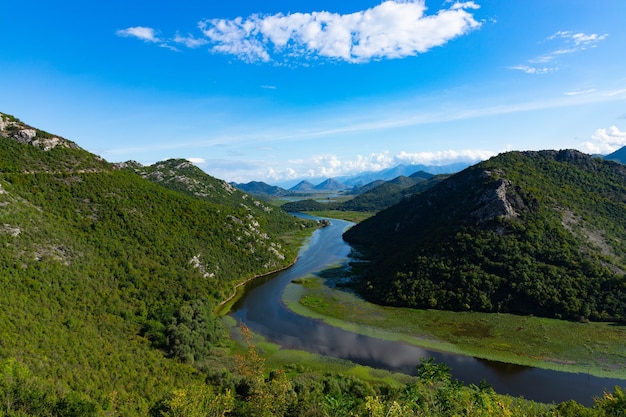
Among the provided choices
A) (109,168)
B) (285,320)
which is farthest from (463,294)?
(109,168)

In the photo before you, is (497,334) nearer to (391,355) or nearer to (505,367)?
(505,367)

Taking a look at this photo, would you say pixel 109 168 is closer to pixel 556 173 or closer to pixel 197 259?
pixel 197 259

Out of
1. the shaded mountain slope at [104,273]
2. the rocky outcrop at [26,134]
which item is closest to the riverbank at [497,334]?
the shaded mountain slope at [104,273]

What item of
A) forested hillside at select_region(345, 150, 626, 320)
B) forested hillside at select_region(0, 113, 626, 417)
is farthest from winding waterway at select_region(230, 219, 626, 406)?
forested hillside at select_region(345, 150, 626, 320)

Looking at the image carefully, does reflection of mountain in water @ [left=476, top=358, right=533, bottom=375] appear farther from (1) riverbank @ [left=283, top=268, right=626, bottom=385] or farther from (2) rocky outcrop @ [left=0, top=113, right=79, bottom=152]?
(2) rocky outcrop @ [left=0, top=113, right=79, bottom=152]

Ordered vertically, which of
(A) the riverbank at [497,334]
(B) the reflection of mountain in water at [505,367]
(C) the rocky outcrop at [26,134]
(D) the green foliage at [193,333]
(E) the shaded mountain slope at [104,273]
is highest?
(C) the rocky outcrop at [26,134]

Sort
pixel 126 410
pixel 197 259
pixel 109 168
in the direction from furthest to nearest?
pixel 109 168, pixel 197 259, pixel 126 410

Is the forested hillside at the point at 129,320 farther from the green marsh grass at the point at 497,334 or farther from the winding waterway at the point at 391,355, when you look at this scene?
the green marsh grass at the point at 497,334
